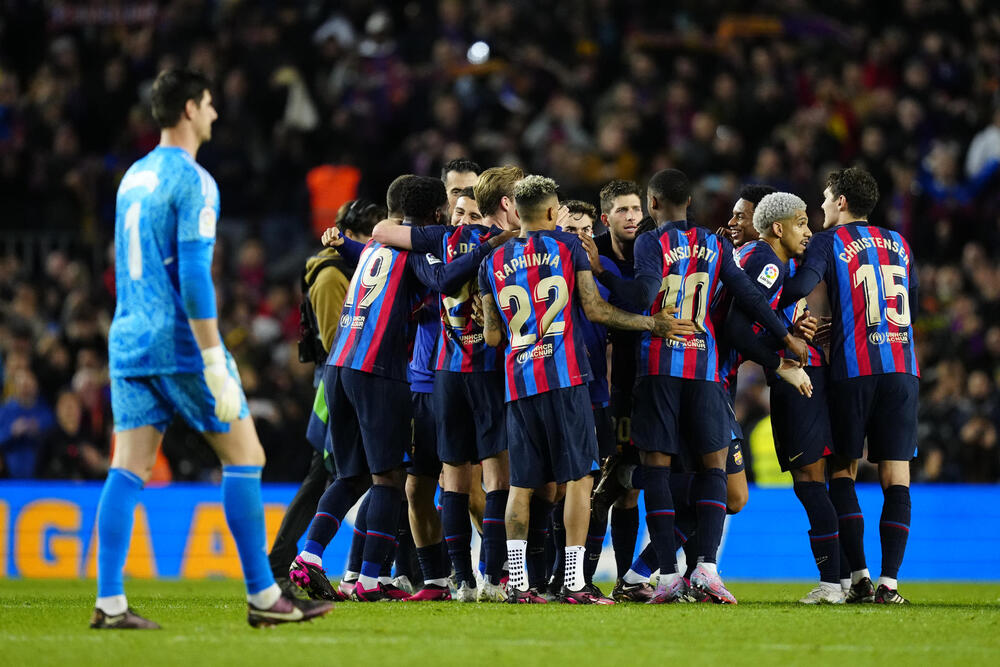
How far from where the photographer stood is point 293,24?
18.7m

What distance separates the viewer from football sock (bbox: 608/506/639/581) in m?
8.80

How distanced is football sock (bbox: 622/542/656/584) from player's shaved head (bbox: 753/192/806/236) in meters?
2.06

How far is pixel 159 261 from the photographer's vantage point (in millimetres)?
6109

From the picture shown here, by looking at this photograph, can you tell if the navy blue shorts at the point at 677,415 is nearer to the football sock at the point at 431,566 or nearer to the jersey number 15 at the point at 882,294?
the jersey number 15 at the point at 882,294

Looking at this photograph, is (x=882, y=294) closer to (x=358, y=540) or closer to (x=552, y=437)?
(x=552, y=437)

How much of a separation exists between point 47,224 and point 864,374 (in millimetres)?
12440

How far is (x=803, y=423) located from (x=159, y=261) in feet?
13.0

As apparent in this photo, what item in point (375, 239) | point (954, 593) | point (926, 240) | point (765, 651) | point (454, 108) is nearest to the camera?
point (765, 651)

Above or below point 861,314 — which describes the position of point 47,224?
above

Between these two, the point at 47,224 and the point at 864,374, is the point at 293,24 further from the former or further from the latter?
the point at 864,374

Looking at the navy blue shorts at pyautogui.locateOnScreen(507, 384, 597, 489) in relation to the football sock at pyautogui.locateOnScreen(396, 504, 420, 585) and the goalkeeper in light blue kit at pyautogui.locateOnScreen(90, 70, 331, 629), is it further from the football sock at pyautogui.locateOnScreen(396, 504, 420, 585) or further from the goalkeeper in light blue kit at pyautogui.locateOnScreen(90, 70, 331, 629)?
the goalkeeper in light blue kit at pyautogui.locateOnScreen(90, 70, 331, 629)

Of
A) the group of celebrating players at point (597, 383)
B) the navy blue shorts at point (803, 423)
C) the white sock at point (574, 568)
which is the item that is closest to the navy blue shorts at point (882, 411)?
the group of celebrating players at point (597, 383)

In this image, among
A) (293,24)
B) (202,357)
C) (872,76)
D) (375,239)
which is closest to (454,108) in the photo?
(293,24)

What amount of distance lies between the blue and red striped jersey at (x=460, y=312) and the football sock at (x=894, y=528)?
2433mm
